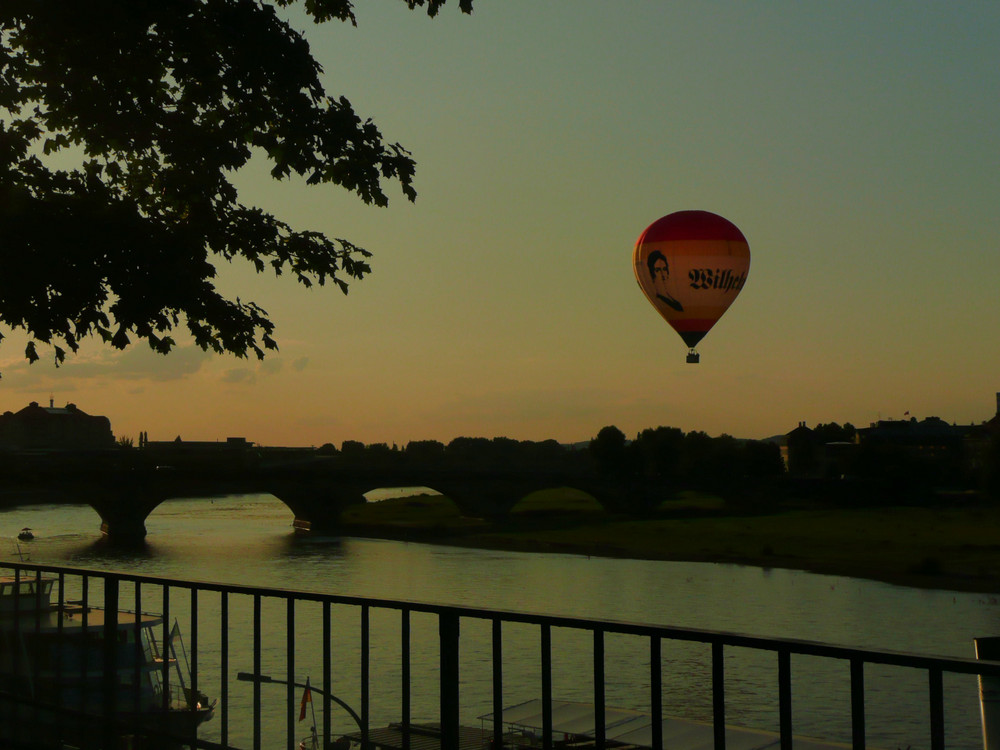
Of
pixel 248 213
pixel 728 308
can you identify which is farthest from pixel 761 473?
pixel 248 213

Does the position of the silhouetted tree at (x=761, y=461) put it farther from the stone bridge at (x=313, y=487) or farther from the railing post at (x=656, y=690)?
the railing post at (x=656, y=690)

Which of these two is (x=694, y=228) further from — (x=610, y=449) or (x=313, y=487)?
(x=610, y=449)

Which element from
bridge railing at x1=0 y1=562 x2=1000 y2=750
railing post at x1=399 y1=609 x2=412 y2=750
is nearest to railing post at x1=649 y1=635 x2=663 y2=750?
bridge railing at x1=0 y1=562 x2=1000 y2=750

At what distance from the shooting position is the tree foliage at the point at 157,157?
320 inches

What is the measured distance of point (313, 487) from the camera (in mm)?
79500

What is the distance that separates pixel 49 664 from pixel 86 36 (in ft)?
14.1

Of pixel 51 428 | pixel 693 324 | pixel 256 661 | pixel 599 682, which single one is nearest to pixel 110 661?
pixel 256 661

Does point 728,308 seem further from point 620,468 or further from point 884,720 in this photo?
point 620,468

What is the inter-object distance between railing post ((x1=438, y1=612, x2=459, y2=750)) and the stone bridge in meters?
69.0

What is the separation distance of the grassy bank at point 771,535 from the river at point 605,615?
3202 millimetres

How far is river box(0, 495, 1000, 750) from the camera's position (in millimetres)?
27125

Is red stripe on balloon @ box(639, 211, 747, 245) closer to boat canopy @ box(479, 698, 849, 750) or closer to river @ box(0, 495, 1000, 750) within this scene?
river @ box(0, 495, 1000, 750)

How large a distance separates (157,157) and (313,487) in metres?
70.8

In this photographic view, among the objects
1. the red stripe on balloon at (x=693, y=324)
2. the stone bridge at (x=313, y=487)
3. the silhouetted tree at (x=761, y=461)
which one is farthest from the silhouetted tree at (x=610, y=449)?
the red stripe on balloon at (x=693, y=324)
